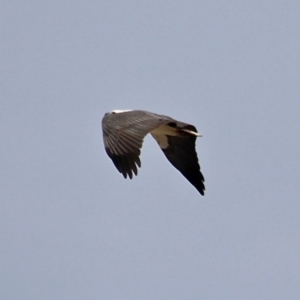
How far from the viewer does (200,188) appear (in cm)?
2781

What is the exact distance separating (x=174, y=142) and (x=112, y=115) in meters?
3.26

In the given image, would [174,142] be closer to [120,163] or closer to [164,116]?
[164,116]

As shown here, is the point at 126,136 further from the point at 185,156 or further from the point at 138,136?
the point at 185,156

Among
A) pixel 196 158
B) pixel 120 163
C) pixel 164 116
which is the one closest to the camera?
pixel 120 163

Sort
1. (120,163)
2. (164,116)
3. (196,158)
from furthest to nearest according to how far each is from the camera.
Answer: (196,158)
(164,116)
(120,163)

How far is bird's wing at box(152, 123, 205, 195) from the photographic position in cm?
2784

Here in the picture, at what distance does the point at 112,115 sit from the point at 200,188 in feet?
11.4

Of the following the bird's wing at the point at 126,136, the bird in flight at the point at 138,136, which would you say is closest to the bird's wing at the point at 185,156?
the bird in flight at the point at 138,136

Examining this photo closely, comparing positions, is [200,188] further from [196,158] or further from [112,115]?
[112,115]

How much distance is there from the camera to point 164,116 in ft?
85.8

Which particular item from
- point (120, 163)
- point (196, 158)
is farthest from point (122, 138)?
point (196, 158)

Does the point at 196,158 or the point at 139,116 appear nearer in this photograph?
the point at 139,116

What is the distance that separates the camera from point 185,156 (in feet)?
92.0

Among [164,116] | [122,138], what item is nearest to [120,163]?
[122,138]
